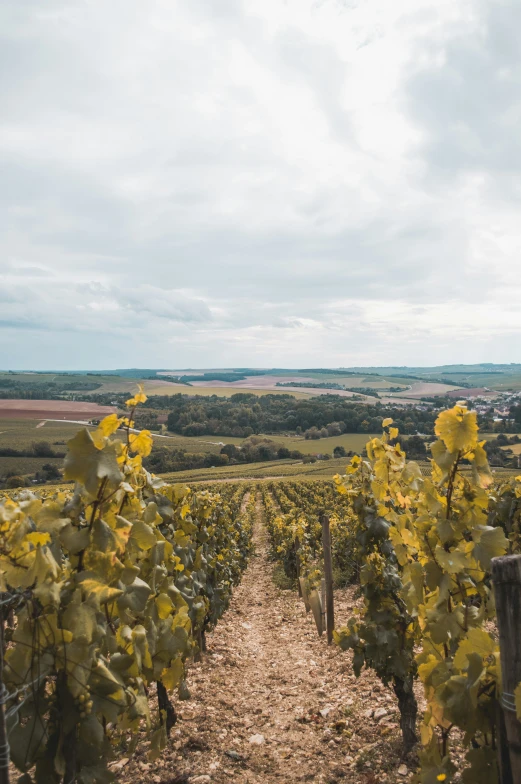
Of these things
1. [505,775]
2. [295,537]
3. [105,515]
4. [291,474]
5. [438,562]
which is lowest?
[291,474]

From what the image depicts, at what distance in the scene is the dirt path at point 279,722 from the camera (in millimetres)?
4262

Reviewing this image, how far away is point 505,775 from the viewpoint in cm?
227

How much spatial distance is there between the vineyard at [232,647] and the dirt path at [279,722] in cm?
2

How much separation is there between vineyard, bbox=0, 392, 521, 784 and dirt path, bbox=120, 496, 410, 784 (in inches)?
0.9

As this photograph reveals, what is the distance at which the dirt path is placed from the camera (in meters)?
4.26

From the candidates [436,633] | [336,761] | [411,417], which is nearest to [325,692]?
[336,761]

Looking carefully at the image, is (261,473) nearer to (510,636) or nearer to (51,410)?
(51,410)

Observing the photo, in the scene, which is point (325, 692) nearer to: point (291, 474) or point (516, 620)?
point (516, 620)

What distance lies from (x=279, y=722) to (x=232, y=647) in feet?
10.5

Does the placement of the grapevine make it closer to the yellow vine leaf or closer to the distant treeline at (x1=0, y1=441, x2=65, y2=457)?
the yellow vine leaf

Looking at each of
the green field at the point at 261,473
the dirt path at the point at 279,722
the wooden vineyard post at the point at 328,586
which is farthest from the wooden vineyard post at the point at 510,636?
the green field at the point at 261,473

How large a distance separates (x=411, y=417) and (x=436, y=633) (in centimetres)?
7644

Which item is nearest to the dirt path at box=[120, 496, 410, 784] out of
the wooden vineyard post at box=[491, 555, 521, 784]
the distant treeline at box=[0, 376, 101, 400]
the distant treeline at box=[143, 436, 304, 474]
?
the wooden vineyard post at box=[491, 555, 521, 784]

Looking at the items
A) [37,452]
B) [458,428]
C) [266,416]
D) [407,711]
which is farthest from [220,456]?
[458,428]
